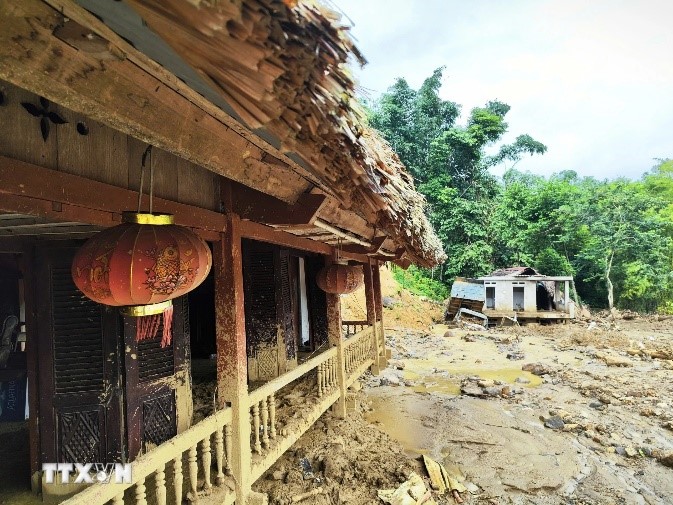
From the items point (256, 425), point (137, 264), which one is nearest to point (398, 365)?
point (256, 425)

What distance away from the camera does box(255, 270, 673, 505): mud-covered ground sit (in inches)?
235

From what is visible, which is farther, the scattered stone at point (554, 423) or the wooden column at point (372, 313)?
the wooden column at point (372, 313)

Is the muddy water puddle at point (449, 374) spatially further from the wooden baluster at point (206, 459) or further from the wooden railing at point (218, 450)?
the wooden baluster at point (206, 459)

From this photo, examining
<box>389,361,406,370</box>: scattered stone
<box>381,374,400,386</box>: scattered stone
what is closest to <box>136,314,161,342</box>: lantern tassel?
<box>381,374,400,386</box>: scattered stone

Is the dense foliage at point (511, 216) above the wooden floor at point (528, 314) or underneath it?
above

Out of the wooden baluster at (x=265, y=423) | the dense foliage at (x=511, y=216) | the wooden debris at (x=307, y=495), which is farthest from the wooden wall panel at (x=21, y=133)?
the dense foliage at (x=511, y=216)

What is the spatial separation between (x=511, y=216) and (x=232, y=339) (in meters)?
27.7

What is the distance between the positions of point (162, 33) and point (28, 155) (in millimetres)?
1295

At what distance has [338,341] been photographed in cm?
661

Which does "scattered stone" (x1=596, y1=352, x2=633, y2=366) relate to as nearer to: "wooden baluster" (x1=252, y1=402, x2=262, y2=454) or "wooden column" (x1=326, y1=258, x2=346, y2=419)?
"wooden column" (x1=326, y1=258, x2=346, y2=419)

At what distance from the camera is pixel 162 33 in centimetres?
105

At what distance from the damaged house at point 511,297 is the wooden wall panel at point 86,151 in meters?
23.7

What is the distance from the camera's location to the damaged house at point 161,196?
1.17 metres

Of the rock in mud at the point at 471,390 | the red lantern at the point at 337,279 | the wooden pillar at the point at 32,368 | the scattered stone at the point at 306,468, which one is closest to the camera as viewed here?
the wooden pillar at the point at 32,368
